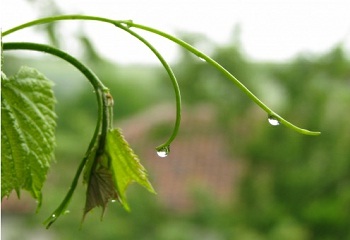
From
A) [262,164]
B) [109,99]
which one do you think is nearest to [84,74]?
[109,99]

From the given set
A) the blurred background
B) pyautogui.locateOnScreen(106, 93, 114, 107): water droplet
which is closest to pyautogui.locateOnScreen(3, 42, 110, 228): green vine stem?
pyautogui.locateOnScreen(106, 93, 114, 107): water droplet

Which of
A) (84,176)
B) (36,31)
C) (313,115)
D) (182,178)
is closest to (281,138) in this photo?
(313,115)

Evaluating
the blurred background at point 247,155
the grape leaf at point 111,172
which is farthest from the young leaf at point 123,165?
the blurred background at point 247,155

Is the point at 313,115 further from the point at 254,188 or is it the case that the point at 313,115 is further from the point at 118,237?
the point at 118,237

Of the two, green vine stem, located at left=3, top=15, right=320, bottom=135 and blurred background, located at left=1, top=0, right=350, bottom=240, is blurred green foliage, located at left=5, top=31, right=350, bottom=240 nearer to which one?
blurred background, located at left=1, top=0, right=350, bottom=240

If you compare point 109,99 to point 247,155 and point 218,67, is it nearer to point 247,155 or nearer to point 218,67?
point 218,67

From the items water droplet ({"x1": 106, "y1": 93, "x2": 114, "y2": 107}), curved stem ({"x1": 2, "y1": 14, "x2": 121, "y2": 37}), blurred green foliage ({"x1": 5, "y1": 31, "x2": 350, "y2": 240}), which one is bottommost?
blurred green foliage ({"x1": 5, "y1": 31, "x2": 350, "y2": 240})
